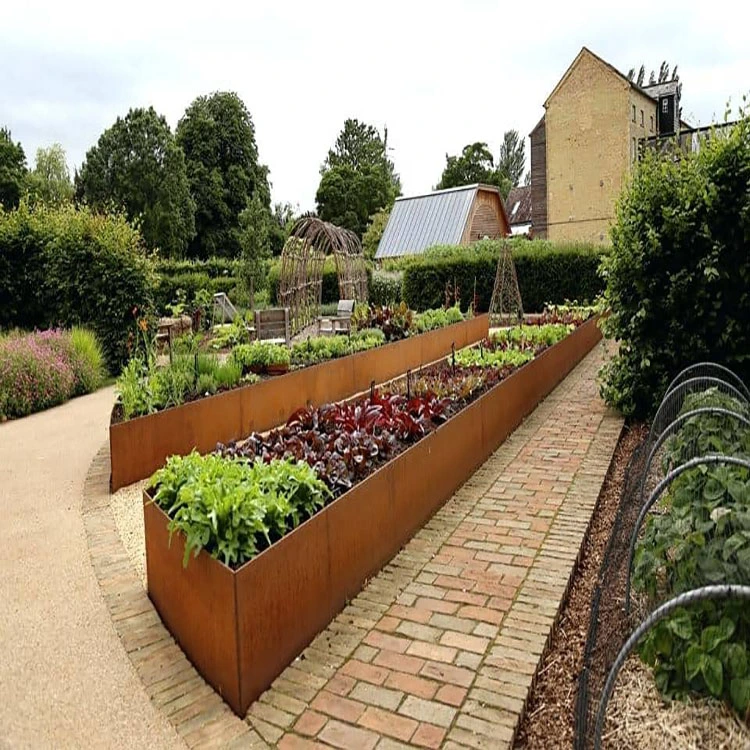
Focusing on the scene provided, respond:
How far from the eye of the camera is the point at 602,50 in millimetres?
28891

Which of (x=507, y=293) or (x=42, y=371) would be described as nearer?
(x=42, y=371)

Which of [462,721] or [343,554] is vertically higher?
[343,554]

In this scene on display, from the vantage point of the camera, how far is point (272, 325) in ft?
34.7

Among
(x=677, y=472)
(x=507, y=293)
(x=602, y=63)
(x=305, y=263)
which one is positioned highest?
(x=602, y=63)

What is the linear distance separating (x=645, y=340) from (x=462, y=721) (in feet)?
16.5

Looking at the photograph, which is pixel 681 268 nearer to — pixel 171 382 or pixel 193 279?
pixel 171 382

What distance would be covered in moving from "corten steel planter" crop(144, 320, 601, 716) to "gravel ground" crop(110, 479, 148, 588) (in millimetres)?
494

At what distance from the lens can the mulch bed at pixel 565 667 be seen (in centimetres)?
219

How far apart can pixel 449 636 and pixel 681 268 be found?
15.5 feet

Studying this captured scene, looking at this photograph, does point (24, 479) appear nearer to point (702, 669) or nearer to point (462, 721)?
point (462, 721)

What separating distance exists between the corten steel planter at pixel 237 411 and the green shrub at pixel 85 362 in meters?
3.40

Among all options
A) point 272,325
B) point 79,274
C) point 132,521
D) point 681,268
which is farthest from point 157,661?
point 79,274

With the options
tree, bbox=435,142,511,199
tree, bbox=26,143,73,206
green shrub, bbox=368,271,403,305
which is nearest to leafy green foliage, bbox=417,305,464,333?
green shrub, bbox=368,271,403,305

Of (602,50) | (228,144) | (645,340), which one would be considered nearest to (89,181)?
(228,144)
